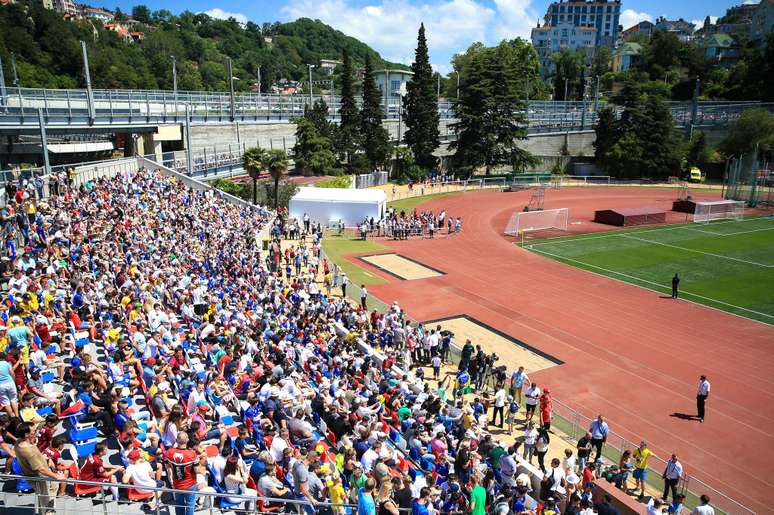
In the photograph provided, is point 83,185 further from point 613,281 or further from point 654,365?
point 613,281

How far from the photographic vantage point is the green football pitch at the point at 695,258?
29828mm

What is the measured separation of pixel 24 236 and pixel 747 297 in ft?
110

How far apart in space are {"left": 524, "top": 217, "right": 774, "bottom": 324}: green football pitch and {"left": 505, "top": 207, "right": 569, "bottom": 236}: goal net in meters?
3.03

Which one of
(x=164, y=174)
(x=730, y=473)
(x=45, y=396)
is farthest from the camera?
(x=164, y=174)

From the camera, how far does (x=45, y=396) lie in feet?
33.0

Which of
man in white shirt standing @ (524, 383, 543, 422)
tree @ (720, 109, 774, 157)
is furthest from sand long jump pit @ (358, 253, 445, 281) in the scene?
tree @ (720, 109, 774, 157)

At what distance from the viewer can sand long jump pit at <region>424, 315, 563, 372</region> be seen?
21.4 metres

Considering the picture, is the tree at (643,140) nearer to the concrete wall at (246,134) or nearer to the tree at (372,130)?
the tree at (372,130)

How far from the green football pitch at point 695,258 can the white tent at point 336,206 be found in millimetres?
11925

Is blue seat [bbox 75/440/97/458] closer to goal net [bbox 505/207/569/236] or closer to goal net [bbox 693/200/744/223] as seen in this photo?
goal net [bbox 505/207/569/236]

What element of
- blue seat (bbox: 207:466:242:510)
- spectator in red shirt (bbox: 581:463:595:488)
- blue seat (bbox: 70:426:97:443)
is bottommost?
spectator in red shirt (bbox: 581:463:595:488)

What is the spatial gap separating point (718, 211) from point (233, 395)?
5161cm

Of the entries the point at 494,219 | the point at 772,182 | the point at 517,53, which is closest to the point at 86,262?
the point at 494,219

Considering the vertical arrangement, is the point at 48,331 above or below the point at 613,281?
above
